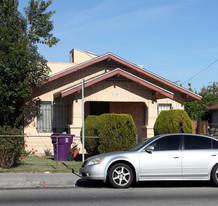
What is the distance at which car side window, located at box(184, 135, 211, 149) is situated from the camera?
1072cm

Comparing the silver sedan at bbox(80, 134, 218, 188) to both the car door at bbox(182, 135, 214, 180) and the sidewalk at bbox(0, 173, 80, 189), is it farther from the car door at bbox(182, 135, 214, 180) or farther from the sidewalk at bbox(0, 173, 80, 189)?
the sidewalk at bbox(0, 173, 80, 189)

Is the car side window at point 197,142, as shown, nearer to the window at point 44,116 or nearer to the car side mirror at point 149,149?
the car side mirror at point 149,149

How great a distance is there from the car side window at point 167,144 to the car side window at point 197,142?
0.25 m

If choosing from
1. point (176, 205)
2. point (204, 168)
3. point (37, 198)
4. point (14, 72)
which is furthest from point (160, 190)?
point (14, 72)

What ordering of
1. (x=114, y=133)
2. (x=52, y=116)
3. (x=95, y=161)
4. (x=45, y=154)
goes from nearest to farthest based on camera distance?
(x=95, y=161) < (x=114, y=133) < (x=45, y=154) < (x=52, y=116)

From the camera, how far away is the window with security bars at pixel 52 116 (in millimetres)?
19219

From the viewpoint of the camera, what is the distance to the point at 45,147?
19.1 m

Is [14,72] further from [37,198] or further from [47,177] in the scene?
[37,198]

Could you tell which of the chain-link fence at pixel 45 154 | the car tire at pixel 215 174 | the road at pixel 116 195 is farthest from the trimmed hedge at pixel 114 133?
the car tire at pixel 215 174

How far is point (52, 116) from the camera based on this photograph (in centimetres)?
1939

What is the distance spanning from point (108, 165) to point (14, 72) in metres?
7.74

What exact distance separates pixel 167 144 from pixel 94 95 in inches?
325

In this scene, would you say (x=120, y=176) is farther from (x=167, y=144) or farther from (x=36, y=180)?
(x=36, y=180)

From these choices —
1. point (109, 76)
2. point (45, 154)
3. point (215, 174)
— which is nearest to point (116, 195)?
point (215, 174)
